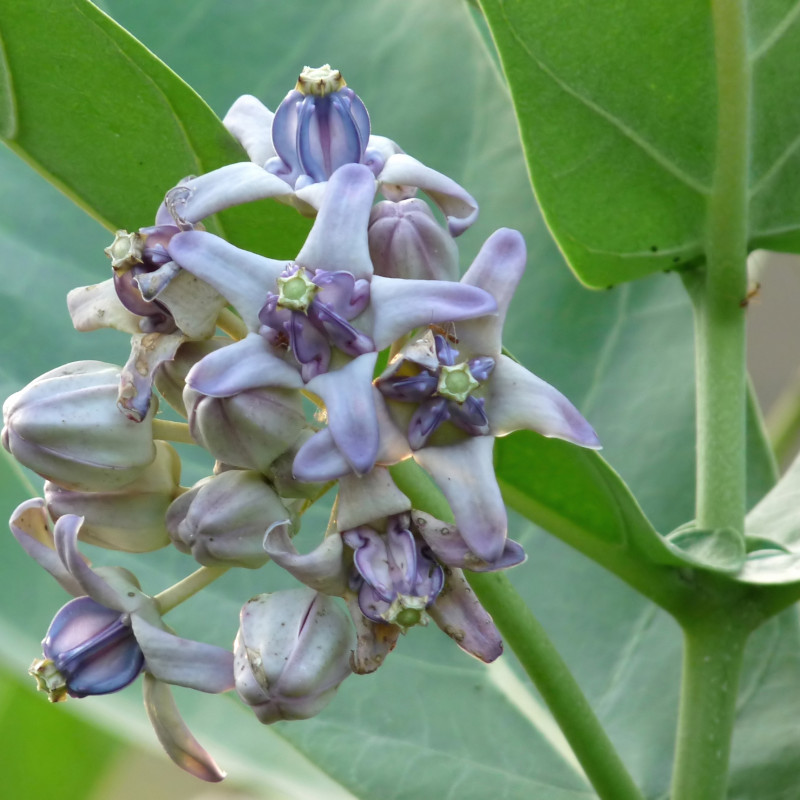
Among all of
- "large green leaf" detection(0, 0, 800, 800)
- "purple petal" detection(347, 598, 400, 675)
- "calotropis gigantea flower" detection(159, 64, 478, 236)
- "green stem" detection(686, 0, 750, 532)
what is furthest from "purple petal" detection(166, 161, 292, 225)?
"large green leaf" detection(0, 0, 800, 800)

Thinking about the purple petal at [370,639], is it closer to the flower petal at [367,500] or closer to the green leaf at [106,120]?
the flower petal at [367,500]

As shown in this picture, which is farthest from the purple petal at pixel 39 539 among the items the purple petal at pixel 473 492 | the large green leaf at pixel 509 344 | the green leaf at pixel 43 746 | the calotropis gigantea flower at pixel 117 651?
the green leaf at pixel 43 746

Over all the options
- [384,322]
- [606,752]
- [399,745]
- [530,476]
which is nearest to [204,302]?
[384,322]

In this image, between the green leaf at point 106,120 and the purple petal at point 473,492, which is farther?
the green leaf at point 106,120

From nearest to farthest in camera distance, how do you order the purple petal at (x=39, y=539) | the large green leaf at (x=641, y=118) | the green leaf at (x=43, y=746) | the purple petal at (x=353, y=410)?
the purple petal at (x=353, y=410) < the purple petal at (x=39, y=539) < the large green leaf at (x=641, y=118) < the green leaf at (x=43, y=746)

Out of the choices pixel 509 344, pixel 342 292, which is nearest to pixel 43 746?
pixel 509 344

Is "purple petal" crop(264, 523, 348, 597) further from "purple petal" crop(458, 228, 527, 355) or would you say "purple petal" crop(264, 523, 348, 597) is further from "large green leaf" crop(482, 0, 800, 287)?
"large green leaf" crop(482, 0, 800, 287)

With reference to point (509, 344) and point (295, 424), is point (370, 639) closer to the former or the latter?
point (295, 424)
